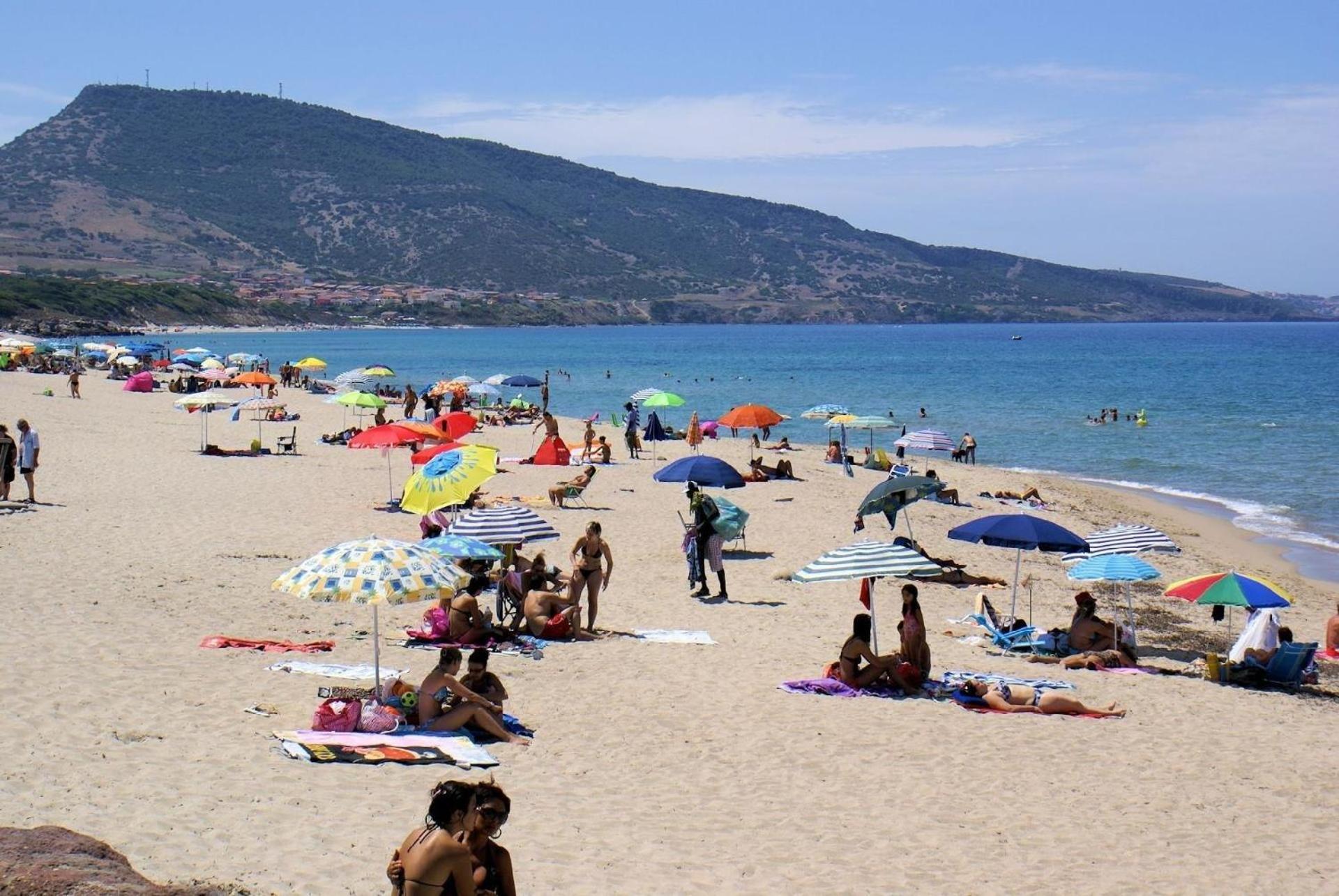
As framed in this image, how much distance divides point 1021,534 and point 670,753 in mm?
5406

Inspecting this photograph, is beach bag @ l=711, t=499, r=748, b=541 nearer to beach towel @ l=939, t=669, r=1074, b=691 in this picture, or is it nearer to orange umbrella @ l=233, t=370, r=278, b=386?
beach towel @ l=939, t=669, r=1074, b=691

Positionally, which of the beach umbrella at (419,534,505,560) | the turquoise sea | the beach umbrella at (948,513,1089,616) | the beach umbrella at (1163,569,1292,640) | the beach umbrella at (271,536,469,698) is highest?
the beach umbrella at (271,536,469,698)

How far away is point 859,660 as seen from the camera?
10.6 metres

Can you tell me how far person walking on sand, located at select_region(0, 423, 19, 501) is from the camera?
1672cm

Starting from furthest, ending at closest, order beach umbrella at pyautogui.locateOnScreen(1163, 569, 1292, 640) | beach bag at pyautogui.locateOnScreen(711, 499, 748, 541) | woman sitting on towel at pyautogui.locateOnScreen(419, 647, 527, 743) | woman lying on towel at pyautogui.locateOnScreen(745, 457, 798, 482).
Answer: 1. woman lying on towel at pyautogui.locateOnScreen(745, 457, 798, 482)
2. beach bag at pyautogui.locateOnScreen(711, 499, 748, 541)
3. beach umbrella at pyautogui.locateOnScreen(1163, 569, 1292, 640)
4. woman sitting on towel at pyautogui.locateOnScreen(419, 647, 527, 743)

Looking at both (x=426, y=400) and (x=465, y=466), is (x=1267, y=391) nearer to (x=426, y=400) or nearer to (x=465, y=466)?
(x=426, y=400)

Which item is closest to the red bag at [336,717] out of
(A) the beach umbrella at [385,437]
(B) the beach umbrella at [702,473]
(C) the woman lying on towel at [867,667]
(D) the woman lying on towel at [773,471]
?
(C) the woman lying on towel at [867,667]

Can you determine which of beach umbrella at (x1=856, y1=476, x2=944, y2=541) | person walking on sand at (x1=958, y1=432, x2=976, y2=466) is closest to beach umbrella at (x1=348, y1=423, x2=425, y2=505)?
beach umbrella at (x1=856, y1=476, x2=944, y2=541)

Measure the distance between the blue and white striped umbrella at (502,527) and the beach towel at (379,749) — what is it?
4448mm

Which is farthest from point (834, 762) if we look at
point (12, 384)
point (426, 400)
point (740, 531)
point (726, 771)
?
point (12, 384)

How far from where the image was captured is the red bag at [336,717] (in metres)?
8.27

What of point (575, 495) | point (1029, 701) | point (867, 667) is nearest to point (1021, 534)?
point (1029, 701)

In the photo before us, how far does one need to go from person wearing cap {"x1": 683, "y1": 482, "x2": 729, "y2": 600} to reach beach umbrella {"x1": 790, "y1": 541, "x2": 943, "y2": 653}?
10.6ft

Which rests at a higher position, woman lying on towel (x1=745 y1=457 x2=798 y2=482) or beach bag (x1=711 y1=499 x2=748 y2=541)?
beach bag (x1=711 y1=499 x2=748 y2=541)
